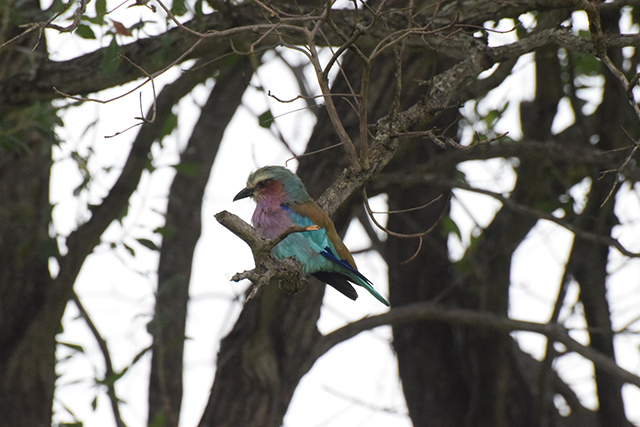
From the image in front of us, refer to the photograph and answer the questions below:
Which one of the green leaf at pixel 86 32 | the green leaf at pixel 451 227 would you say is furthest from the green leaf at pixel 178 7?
the green leaf at pixel 451 227

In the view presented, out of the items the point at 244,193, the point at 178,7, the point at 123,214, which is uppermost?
the point at 178,7

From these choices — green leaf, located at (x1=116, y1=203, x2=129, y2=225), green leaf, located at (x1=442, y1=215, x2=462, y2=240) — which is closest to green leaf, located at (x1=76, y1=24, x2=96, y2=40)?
green leaf, located at (x1=116, y1=203, x2=129, y2=225)

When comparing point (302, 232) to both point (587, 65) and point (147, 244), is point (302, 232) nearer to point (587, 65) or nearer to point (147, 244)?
point (147, 244)

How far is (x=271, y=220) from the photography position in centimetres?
417

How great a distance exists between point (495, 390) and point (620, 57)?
239cm

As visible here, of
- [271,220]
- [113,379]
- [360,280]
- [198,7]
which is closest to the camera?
[360,280]

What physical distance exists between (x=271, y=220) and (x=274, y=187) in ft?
0.87

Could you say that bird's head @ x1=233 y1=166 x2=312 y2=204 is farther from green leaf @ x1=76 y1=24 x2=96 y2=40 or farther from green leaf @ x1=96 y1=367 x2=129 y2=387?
green leaf @ x1=96 y1=367 x2=129 y2=387

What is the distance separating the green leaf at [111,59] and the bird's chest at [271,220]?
99 cm

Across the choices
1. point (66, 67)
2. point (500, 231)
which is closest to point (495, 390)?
point (500, 231)

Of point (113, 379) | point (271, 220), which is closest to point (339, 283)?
point (271, 220)

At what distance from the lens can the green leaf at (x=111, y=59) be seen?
4121 millimetres

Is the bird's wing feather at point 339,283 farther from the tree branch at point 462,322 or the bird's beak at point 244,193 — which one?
the tree branch at point 462,322

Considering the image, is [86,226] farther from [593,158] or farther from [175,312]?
[593,158]
